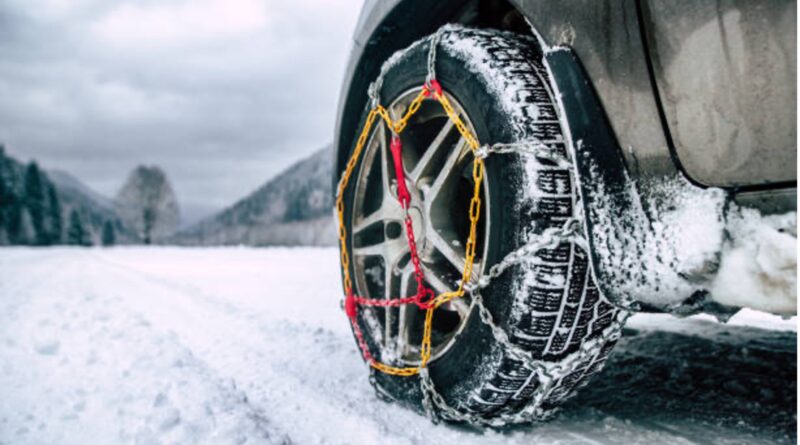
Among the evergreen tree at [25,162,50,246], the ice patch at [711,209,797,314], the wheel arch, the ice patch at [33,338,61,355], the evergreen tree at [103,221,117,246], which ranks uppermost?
the evergreen tree at [25,162,50,246]

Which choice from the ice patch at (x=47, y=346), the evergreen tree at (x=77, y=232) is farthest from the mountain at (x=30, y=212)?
the ice patch at (x=47, y=346)

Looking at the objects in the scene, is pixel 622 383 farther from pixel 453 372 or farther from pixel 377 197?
pixel 377 197

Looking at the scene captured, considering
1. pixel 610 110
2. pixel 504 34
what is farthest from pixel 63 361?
pixel 610 110

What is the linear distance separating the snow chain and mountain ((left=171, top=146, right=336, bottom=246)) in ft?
192

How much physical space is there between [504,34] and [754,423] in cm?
140

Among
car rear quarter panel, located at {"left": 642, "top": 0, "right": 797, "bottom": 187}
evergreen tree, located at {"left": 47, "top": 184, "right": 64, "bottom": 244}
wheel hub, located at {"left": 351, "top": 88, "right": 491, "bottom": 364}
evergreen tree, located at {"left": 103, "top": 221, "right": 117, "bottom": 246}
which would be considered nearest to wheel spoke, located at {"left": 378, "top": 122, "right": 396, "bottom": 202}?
wheel hub, located at {"left": 351, "top": 88, "right": 491, "bottom": 364}

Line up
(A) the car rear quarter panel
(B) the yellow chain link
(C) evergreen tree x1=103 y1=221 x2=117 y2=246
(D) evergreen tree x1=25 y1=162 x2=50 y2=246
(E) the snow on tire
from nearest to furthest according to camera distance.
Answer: (A) the car rear quarter panel, (E) the snow on tire, (B) the yellow chain link, (D) evergreen tree x1=25 y1=162 x2=50 y2=246, (C) evergreen tree x1=103 y1=221 x2=117 y2=246

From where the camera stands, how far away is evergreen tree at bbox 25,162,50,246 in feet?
173

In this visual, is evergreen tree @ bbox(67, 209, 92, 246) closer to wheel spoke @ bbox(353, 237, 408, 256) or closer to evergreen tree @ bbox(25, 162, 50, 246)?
evergreen tree @ bbox(25, 162, 50, 246)

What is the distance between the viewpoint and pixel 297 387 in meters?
1.95

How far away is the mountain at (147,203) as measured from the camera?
51969 mm

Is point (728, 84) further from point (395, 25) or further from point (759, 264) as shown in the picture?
point (395, 25)

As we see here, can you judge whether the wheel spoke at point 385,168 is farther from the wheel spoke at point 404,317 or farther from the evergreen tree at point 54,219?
the evergreen tree at point 54,219

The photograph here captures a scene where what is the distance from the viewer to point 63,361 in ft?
7.63
